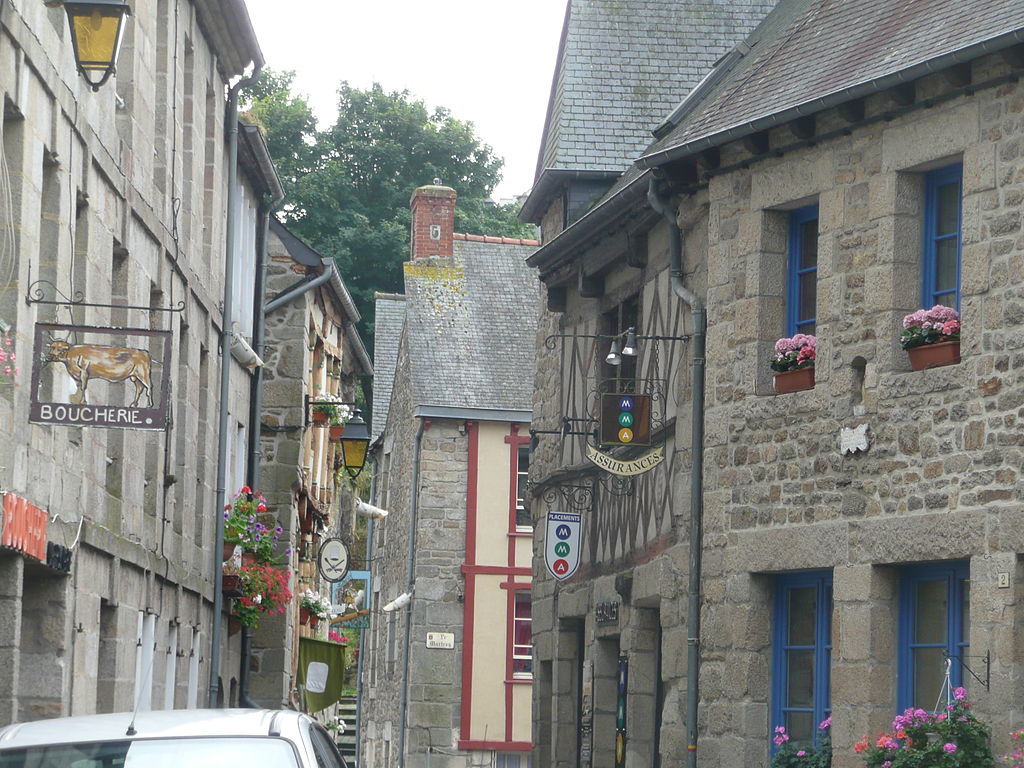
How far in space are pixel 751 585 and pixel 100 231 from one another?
506 cm

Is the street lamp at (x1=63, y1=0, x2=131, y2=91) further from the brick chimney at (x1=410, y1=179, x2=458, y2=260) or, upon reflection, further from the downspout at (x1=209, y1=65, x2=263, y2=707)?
the brick chimney at (x1=410, y1=179, x2=458, y2=260)

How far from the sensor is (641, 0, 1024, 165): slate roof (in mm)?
11180

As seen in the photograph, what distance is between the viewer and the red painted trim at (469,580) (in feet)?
92.7

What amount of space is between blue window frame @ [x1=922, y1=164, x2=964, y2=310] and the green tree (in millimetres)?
32253

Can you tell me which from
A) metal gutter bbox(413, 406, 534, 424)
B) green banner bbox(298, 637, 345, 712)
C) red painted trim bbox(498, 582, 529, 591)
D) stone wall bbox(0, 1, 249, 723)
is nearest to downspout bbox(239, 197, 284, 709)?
green banner bbox(298, 637, 345, 712)

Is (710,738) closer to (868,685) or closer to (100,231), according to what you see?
(868,685)

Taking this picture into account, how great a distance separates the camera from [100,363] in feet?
33.8

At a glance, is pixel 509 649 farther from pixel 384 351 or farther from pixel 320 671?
pixel 384 351

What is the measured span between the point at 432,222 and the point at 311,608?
9.22 metres

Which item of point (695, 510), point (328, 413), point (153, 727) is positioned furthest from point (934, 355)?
point (328, 413)

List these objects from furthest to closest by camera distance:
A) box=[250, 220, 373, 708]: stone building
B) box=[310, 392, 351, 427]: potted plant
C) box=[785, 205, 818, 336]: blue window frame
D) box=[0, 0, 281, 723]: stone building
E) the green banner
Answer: the green banner
box=[310, 392, 351, 427]: potted plant
box=[250, 220, 373, 708]: stone building
box=[785, 205, 818, 336]: blue window frame
box=[0, 0, 281, 723]: stone building

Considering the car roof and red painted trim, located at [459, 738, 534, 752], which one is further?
red painted trim, located at [459, 738, 534, 752]

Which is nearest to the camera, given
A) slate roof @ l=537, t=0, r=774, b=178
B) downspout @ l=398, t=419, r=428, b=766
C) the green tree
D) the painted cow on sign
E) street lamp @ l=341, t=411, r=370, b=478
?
the painted cow on sign

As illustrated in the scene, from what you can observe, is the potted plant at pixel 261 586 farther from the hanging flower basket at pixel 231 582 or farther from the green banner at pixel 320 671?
the green banner at pixel 320 671
